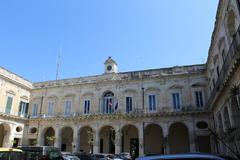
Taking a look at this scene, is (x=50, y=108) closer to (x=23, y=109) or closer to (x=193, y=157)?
(x=23, y=109)

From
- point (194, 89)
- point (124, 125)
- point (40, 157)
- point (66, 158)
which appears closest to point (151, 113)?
point (124, 125)

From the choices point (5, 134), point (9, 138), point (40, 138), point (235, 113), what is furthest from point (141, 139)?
point (5, 134)

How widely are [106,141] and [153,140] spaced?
653 centimetres

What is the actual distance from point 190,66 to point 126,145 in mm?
13560

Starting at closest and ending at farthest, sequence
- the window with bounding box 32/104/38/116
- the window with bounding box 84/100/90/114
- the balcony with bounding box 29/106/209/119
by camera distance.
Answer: the balcony with bounding box 29/106/209/119 < the window with bounding box 84/100/90/114 < the window with bounding box 32/104/38/116

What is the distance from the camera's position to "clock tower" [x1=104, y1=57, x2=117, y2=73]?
3278 centimetres

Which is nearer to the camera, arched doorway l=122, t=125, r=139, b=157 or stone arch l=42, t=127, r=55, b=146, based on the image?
arched doorway l=122, t=125, r=139, b=157

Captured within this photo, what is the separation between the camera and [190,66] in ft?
92.1

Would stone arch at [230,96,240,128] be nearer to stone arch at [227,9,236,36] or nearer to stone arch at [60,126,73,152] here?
stone arch at [227,9,236,36]

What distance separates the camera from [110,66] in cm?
3294

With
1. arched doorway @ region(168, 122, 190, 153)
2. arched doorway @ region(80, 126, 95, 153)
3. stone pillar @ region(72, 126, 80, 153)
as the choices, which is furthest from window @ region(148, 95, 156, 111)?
stone pillar @ region(72, 126, 80, 153)

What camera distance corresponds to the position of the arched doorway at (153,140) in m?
29.2

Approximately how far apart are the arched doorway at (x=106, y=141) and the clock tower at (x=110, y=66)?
8134 millimetres

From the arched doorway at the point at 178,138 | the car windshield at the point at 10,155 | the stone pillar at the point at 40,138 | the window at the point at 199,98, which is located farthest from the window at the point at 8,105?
the window at the point at 199,98
